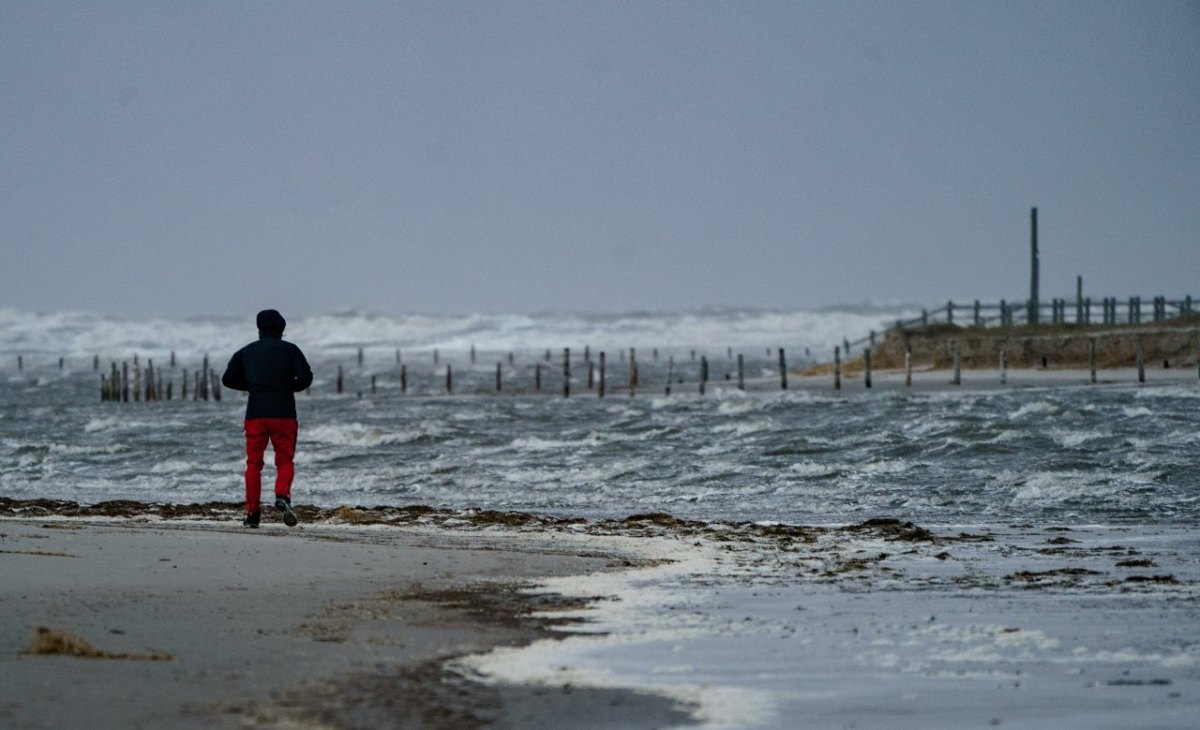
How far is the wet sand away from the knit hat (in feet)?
6.29

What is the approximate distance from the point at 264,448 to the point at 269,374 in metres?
0.59

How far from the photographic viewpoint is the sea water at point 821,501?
5980mm

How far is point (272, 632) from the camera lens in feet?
22.2

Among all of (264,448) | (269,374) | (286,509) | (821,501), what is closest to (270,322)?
(269,374)

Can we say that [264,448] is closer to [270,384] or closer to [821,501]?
[270,384]

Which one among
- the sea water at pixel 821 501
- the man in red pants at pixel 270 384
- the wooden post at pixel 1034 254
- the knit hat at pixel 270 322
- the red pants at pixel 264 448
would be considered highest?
the wooden post at pixel 1034 254

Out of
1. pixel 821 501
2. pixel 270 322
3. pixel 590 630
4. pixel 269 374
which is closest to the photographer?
pixel 590 630

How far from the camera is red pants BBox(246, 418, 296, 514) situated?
12625mm

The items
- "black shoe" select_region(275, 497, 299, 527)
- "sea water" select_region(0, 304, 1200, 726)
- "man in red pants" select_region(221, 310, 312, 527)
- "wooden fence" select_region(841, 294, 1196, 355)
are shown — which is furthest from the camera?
"wooden fence" select_region(841, 294, 1196, 355)

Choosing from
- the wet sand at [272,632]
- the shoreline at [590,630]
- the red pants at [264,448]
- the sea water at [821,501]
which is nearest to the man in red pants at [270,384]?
the red pants at [264,448]

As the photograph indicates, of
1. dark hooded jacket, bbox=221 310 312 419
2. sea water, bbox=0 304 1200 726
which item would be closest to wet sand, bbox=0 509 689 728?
sea water, bbox=0 304 1200 726

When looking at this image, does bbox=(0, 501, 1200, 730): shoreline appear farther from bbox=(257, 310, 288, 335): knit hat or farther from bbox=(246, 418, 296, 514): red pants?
bbox=(257, 310, 288, 335): knit hat

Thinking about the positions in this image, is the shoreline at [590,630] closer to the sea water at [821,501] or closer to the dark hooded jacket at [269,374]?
the sea water at [821,501]

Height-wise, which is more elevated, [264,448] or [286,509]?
[264,448]
